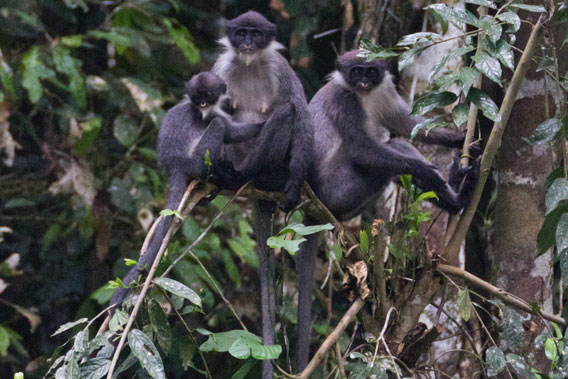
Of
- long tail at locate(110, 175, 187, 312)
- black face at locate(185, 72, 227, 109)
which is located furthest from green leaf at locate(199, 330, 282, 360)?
black face at locate(185, 72, 227, 109)

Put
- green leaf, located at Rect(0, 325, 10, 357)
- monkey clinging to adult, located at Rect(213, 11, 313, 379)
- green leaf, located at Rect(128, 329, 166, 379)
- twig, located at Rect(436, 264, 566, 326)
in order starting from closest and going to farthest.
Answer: green leaf, located at Rect(128, 329, 166, 379) < twig, located at Rect(436, 264, 566, 326) < monkey clinging to adult, located at Rect(213, 11, 313, 379) < green leaf, located at Rect(0, 325, 10, 357)

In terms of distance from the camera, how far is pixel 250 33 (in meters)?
4.39

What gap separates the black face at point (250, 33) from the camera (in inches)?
172

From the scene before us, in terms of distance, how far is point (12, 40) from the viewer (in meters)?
5.80

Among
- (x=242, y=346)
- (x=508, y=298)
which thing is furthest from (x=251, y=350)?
(x=508, y=298)

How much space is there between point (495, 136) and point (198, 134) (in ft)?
5.60

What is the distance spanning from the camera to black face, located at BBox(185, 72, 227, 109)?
3.86m

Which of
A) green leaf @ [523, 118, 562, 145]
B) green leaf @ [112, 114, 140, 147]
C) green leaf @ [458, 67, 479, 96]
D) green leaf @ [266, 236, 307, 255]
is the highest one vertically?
green leaf @ [458, 67, 479, 96]

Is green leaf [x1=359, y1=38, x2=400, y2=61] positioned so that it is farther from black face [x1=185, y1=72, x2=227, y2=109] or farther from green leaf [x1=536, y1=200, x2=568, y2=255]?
black face [x1=185, y1=72, x2=227, y2=109]

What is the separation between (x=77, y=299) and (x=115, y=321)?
13.2ft

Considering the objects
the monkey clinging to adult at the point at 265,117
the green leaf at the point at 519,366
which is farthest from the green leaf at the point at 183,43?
the green leaf at the point at 519,366

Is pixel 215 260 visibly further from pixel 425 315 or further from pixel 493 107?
pixel 493 107

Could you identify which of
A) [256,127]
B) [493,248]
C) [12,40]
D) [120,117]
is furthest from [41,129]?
[493,248]

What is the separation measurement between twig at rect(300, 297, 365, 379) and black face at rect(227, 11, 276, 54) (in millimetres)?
1969
